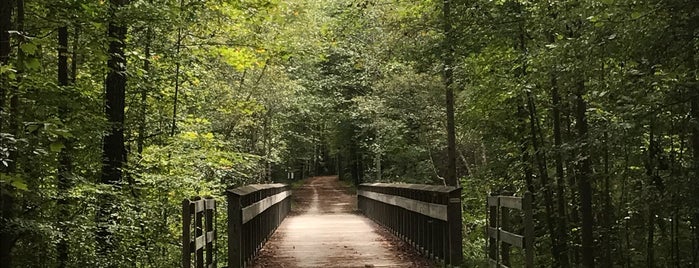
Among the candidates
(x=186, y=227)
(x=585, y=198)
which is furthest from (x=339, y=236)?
(x=186, y=227)

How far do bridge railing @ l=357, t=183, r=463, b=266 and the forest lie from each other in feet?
2.32

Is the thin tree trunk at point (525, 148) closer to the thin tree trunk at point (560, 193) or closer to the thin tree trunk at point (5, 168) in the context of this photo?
the thin tree trunk at point (560, 193)

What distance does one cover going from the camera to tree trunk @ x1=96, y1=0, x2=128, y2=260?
8.40m

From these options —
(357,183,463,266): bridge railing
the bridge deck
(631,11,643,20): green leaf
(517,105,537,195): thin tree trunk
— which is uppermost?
(631,11,643,20): green leaf

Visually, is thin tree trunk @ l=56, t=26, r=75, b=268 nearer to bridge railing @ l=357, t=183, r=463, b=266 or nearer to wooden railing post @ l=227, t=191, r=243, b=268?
wooden railing post @ l=227, t=191, r=243, b=268

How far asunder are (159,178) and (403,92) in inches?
495

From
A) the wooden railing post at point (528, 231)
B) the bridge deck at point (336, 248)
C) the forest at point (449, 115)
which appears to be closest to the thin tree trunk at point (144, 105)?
the forest at point (449, 115)

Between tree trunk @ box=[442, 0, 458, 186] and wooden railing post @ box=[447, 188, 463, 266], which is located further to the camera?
tree trunk @ box=[442, 0, 458, 186]

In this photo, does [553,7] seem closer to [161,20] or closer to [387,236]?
[161,20]

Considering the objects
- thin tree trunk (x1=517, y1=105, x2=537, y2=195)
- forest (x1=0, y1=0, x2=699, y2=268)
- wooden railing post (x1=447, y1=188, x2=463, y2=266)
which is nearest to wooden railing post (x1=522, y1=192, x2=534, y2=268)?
forest (x1=0, y1=0, x2=699, y2=268)

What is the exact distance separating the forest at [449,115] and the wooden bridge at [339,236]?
829 millimetres

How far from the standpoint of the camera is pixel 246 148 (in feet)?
91.0

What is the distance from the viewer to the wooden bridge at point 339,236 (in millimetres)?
6657

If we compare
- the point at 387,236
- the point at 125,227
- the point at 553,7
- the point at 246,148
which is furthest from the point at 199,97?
the point at 246,148
